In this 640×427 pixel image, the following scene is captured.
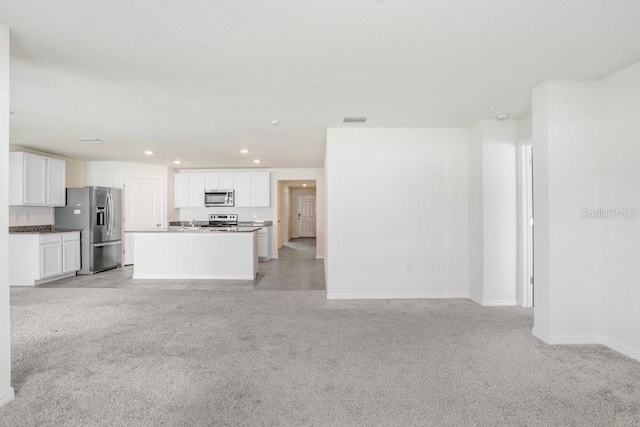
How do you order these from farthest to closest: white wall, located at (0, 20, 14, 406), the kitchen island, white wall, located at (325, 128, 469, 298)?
the kitchen island → white wall, located at (325, 128, 469, 298) → white wall, located at (0, 20, 14, 406)

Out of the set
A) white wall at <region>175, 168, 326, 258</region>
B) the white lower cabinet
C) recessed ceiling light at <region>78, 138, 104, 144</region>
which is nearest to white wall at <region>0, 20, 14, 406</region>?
recessed ceiling light at <region>78, 138, 104, 144</region>

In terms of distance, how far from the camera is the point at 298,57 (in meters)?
2.58

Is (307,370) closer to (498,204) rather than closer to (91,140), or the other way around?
(498,204)

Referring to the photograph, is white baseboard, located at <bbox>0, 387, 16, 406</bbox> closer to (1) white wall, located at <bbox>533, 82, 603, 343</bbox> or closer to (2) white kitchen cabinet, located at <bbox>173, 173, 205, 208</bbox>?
(1) white wall, located at <bbox>533, 82, 603, 343</bbox>

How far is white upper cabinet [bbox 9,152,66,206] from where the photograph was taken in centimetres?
560

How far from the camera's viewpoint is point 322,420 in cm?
196

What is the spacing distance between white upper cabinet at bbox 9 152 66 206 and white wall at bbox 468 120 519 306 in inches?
286

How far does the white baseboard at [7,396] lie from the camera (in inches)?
83.5

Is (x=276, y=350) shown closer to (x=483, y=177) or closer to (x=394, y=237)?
(x=394, y=237)

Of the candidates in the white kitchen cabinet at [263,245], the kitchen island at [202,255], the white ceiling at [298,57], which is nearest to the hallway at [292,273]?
the white kitchen cabinet at [263,245]

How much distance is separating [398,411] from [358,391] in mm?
312

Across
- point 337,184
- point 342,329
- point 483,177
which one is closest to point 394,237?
point 337,184

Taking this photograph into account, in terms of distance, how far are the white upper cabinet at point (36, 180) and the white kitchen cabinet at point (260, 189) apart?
153 inches

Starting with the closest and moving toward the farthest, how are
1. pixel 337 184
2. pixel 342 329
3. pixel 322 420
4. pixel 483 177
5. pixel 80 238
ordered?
pixel 322 420 < pixel 342 329 < pixel 483 177 < pixel 337 184 < pixel 80 238
